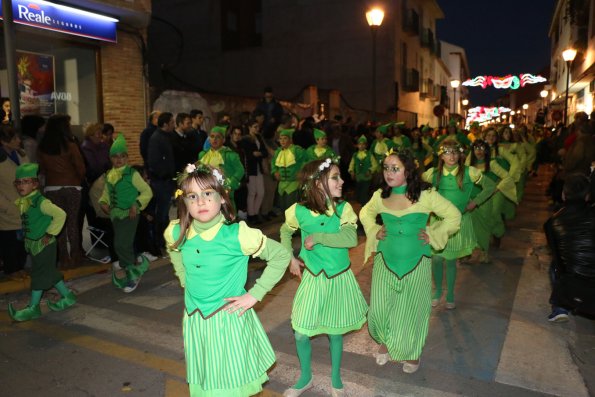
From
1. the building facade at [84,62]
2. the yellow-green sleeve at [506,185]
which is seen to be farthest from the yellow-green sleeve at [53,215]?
the building facade at [84,62]

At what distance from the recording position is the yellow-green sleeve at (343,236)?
3.76 metres

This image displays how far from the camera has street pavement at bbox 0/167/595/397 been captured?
13.4ft

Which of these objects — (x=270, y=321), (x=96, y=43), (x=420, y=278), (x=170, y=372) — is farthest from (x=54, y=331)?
(x=96, y=43)

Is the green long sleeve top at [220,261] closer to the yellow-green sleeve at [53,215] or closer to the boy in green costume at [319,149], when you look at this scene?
the yellow-green sleeve at [53,215]

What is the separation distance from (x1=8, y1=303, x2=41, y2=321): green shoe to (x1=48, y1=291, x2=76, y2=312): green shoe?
0.53 feet

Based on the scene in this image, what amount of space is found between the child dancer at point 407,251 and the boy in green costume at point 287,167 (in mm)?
5409

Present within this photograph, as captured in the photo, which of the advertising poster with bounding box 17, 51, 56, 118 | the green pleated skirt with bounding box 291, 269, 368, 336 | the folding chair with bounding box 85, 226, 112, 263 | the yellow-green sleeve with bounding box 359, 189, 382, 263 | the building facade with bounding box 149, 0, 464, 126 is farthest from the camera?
the building facade with bounding box 149, 0, 464, 126

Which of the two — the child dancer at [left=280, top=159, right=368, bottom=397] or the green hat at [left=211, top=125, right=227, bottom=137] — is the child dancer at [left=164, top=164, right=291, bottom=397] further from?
the green hat at [left=211, top=125, right=227, bottom=137]

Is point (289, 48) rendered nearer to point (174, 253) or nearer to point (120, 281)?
point (120, 281)

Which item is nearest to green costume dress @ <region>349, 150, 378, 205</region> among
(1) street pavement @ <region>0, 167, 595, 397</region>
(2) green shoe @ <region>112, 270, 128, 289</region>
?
(1) street pavement @ <region>0, 167, 595, 397</region>

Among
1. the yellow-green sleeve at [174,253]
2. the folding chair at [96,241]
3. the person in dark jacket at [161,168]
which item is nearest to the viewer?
the yellow-green sleeve at [174,253]

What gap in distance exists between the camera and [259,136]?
10617mm

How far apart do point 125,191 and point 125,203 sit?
15cm

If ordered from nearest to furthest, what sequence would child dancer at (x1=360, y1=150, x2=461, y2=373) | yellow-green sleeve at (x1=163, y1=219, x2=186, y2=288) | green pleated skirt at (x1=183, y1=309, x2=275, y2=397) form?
green pleated skirt at (x1=183, y1=309, x2=275, y2=397) → yellow-green sleeve at (x1=163, y1=219, x2=186, y2=288) → child dancer at (x1=360, y1=150, x2=461, y2=373)
